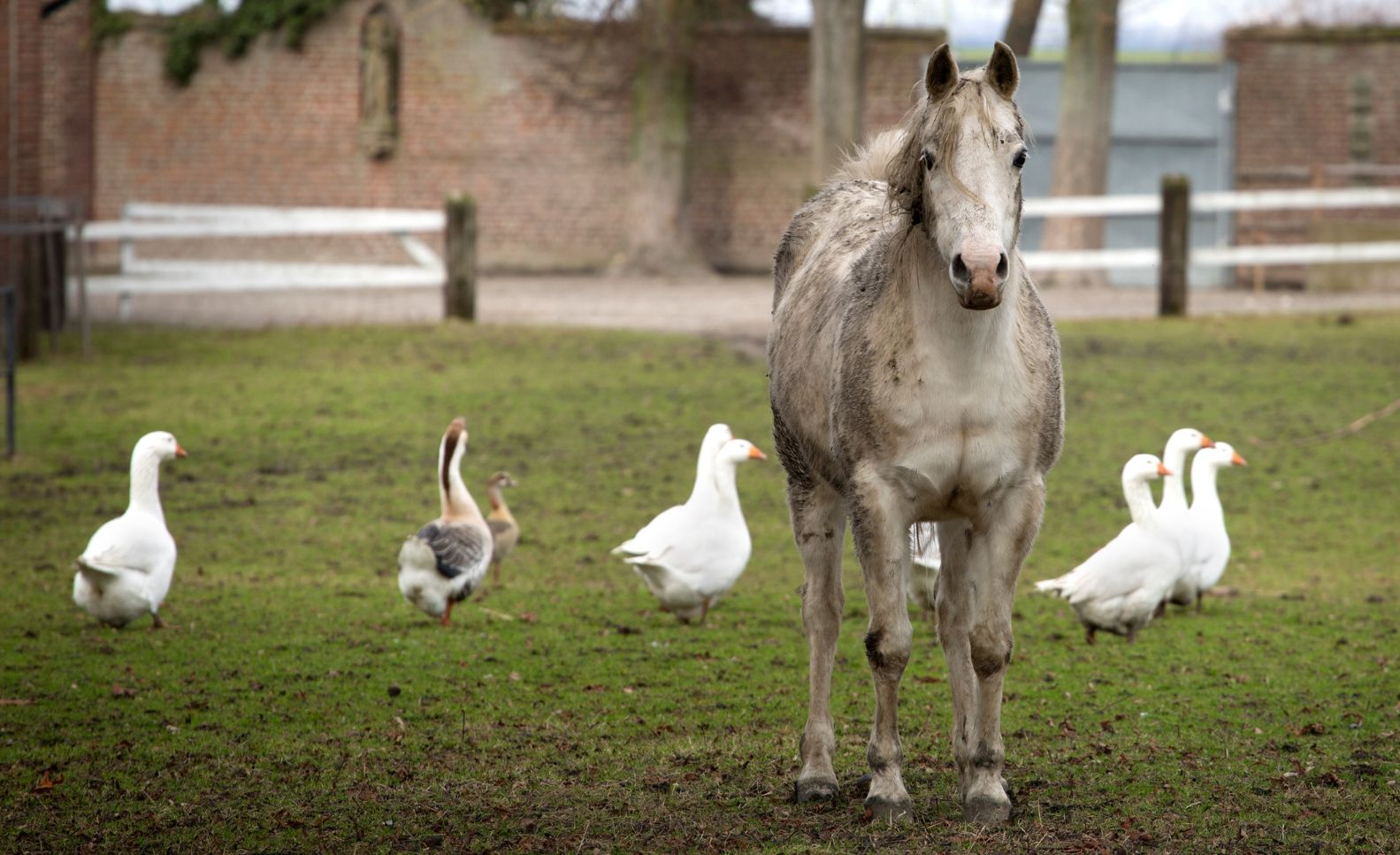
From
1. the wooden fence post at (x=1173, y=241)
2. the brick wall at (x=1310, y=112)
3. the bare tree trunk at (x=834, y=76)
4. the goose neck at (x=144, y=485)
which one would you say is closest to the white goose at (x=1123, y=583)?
the goose neck at (x=144, y=485)

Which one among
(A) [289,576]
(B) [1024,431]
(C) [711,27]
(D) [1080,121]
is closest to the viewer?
(B) [1024,431]

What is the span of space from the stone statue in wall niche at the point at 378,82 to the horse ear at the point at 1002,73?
78.7 ft

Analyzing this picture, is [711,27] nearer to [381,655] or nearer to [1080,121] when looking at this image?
[1080,121]

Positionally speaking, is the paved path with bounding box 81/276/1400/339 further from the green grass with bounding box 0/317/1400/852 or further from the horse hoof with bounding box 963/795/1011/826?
the horse hoof with bounding box 963/795/1011/826

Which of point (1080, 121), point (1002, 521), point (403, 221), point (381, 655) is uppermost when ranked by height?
point (1080, 121)

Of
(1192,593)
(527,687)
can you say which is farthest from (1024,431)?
(1192,593)

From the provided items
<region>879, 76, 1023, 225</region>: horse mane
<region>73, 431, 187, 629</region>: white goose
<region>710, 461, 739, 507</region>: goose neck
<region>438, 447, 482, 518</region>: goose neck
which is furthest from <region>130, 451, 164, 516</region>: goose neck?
<region>879, 76, 1023, 225</region>: horse mane

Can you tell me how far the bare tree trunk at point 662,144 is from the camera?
25781 mm

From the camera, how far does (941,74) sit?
4.43m

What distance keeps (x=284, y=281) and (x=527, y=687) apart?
44.1ft

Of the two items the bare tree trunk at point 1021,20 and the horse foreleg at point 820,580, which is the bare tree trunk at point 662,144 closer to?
the bare tree trunk at point 1021,20

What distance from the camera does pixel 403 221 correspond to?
18.7m

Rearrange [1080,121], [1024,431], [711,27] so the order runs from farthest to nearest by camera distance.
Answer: [711,27], [1080,121], [1024,431]

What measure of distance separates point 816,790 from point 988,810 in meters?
0.57
